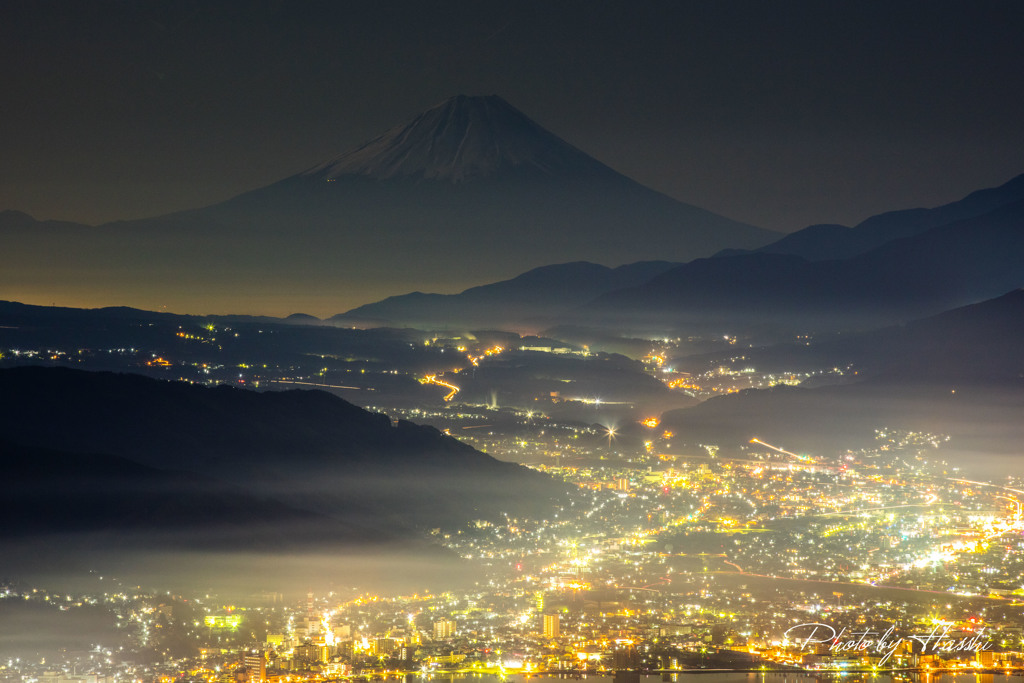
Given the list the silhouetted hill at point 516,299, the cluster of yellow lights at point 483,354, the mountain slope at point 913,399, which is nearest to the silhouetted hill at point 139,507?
the mountain slope at point 913,399

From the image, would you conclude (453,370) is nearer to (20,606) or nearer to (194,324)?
(194,324)

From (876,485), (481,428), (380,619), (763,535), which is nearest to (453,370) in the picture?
(481,428)

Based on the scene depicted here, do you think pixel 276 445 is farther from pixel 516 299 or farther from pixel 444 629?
pixel 516 299

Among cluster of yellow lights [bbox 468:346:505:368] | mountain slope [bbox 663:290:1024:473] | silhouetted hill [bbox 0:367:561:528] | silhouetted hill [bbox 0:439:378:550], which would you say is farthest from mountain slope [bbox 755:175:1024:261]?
silhouetted hill [bbox 0:439:378:550]

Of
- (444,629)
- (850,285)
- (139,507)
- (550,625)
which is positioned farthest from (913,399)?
(850,285)

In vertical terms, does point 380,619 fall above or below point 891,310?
below

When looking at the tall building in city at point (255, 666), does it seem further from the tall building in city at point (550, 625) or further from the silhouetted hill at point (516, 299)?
the silhouetted hill at point (516, 299)
